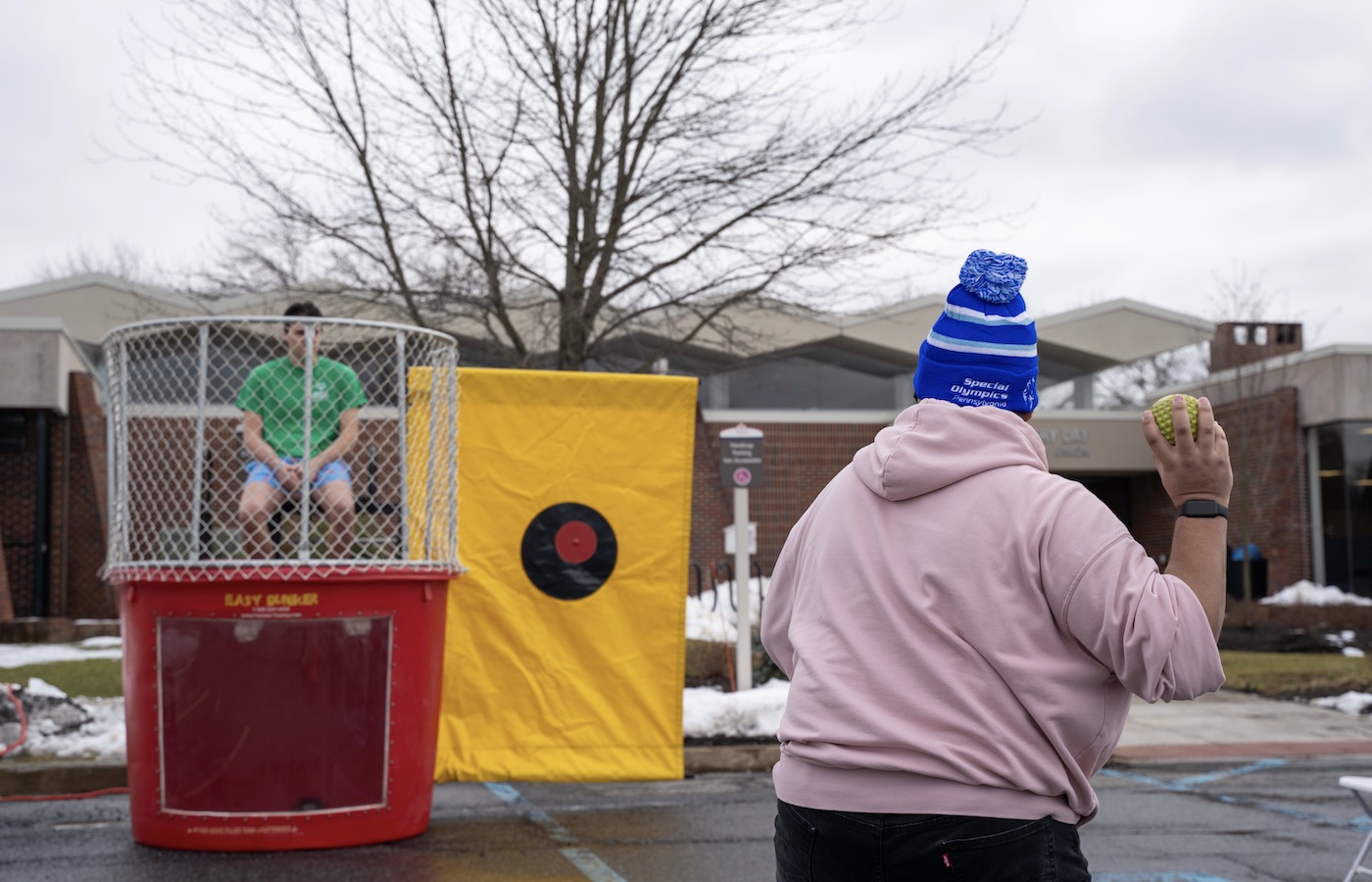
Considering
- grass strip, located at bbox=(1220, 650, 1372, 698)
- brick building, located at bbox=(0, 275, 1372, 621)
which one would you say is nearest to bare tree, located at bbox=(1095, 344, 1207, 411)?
brick building, located at bbox=(0, 275, 1372, 621)

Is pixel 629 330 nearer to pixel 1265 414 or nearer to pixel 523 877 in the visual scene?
pixel 523 877

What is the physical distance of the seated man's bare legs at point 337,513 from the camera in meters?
6.25

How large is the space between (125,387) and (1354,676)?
13424mm

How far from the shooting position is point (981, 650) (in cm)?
212

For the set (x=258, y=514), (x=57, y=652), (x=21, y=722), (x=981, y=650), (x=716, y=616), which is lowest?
(x=716, y=616)

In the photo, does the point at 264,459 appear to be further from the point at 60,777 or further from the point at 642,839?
the point at 60,777

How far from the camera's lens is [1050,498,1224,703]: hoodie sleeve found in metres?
1.99

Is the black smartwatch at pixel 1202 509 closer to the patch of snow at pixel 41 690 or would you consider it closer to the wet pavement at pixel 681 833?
the wet pavement at pixel 681 833

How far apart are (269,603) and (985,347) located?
450 cm

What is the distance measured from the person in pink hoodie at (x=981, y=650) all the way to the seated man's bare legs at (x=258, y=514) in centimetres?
451

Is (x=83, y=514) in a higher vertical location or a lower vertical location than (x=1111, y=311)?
lower

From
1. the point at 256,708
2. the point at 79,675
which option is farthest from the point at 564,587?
the point at 79,675

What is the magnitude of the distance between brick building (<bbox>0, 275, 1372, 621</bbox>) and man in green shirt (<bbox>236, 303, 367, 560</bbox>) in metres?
9.32

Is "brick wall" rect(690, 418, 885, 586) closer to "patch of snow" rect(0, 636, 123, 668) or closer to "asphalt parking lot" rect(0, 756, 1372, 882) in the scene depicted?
"patch of snow" rect(0, 636, 123, 668)
